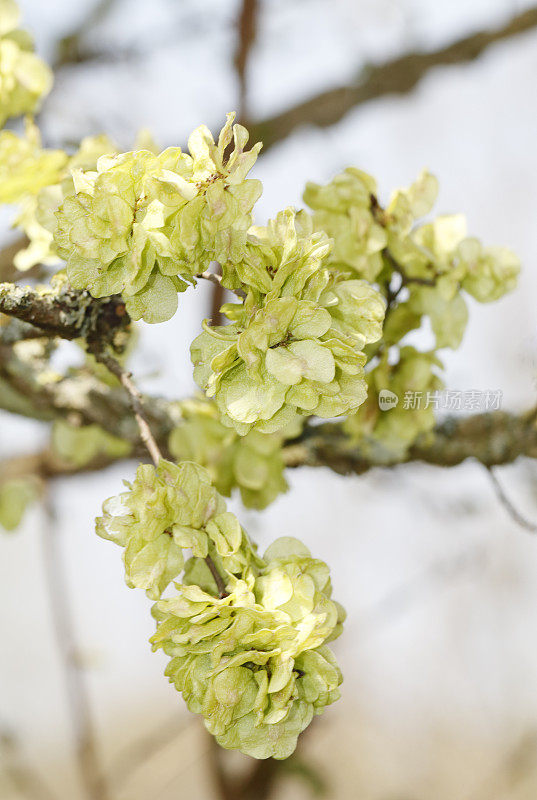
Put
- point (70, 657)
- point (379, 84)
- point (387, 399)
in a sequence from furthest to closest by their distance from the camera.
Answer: point (70, 657), point (379, 84), point (387, 399)

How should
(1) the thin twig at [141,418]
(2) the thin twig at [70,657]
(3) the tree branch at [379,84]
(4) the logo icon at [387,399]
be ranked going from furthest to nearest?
(2) the thin twig at [70,657] → (3) the tree branch at [379,84] → (4) the logo icon at [387,399] → (1) the thin twig at [141,418]

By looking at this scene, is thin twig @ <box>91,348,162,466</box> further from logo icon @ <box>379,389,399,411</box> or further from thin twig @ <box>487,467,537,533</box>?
thin twig @ <box>487,467,537,533</box>

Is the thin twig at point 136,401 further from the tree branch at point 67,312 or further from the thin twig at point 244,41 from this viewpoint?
the thin twig at point 244,41

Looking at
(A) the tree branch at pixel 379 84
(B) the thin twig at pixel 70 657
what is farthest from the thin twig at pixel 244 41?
(B) the thin twig at pixel 70 657

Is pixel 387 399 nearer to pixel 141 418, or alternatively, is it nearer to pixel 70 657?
pixel 141 418

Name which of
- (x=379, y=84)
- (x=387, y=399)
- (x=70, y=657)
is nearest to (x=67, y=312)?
(x=387, y=399)

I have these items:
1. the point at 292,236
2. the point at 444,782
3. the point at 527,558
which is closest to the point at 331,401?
the point at 292,236
